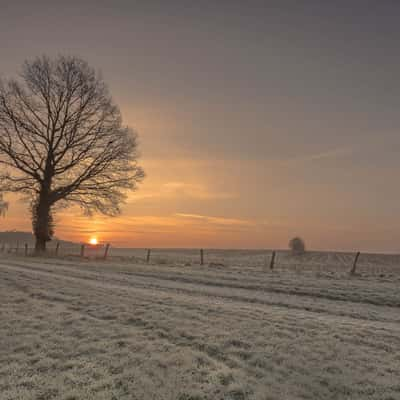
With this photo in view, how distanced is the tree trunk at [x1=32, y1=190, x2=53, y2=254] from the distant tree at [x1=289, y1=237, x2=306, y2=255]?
34.1 m

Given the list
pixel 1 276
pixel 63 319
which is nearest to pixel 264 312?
pixel 63 319

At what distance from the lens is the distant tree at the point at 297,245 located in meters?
47.3

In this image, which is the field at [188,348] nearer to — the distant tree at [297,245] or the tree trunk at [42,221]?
the tree trunk at [42,221]

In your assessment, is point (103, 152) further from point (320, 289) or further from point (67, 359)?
point (67, 359)

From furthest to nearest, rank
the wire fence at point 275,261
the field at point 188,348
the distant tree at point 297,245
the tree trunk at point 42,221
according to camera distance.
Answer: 1. the distant tree at point 297,245
2. the tree trunk at point 42,221
3. the wire fence at point 275,261
4. the field at point 188,348

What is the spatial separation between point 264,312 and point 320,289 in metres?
6.26

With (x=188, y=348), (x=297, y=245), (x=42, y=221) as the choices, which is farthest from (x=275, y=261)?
(x=188, y=348)

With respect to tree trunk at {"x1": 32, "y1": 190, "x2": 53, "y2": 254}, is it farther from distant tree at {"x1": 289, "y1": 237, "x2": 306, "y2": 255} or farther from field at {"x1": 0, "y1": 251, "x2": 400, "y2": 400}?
distant tree at {"x1": 289, "y1": 237, "x2": 306, "y2": 255}

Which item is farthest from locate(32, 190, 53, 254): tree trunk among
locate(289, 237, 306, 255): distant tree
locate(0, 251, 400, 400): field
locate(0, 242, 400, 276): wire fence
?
locate(289, 237, 306, 255): distant tree

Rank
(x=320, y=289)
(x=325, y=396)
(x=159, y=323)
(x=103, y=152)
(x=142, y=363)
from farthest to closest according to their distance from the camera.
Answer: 1. (x=103, y=152)
2. (x=320, y=289)
3. (x=159, y=323)
4. (x=142, y=363)
5. (x=325, y=396)

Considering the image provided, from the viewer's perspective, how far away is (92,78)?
29188 mm

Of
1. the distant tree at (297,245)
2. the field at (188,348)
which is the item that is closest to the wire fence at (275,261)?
the distant tree at (297,245)

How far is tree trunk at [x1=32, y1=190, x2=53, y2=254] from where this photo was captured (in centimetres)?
2939

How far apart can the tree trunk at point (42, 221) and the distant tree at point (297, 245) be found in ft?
112
